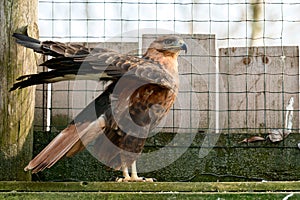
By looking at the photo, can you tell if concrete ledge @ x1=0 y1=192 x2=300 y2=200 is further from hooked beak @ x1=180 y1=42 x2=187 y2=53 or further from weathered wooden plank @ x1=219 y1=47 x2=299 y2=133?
weathered wooden plank @ x1=219 y1=47 x2=299 y2=133

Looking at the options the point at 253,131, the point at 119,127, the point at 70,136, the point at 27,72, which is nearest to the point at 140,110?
the point at 119,127

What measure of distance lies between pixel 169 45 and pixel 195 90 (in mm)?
481

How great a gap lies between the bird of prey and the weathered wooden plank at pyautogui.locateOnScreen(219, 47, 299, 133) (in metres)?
0.58

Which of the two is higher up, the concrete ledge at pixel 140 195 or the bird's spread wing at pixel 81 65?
the bird's spread wing at pixel 81 65

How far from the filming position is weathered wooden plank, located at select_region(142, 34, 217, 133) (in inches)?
199

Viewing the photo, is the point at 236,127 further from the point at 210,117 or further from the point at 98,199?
the point at 98,199

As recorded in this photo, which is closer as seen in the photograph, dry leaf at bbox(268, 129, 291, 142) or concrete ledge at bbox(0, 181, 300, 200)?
concrete ledge at bbox(0, 181, 300, 200)

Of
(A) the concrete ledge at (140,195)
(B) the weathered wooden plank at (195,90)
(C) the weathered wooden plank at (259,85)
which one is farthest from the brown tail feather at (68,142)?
(C) the weathered wooden plank at (259,85)

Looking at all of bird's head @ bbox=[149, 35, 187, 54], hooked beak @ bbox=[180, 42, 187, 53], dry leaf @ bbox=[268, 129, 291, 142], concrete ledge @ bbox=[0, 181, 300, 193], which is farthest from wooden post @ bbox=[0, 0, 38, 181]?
dry leaf @ bbox=[268, 129, 291, 142]

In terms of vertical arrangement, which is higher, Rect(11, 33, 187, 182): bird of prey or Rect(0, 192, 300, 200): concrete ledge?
Rect(11, 33, 187, 182): bird of prey

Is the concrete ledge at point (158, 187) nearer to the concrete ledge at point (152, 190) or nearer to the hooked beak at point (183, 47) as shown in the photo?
the concrete ledge at point (152, 190)

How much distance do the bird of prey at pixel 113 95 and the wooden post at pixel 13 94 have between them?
131mm

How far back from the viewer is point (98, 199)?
330cm

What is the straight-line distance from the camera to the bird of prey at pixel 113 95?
399 cm
